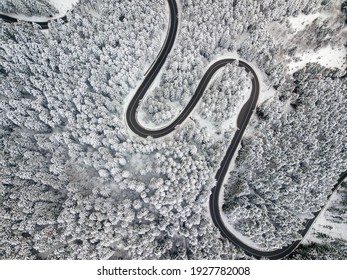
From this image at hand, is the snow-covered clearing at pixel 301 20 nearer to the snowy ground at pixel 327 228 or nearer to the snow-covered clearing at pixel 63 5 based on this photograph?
the snowy ground at pixel 327 228

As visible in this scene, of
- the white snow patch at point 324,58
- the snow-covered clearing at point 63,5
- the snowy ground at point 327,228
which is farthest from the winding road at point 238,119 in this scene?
the white snow patch at point 324,58

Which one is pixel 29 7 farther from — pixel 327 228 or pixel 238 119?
pixel 327 228

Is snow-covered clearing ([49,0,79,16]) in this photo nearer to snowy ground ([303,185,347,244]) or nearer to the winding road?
the winding road

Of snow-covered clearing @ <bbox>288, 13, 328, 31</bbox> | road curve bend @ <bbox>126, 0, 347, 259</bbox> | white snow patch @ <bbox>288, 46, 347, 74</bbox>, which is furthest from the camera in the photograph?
snow-covered clearing @ <bbox>288, 13, 328, 31</bbox>

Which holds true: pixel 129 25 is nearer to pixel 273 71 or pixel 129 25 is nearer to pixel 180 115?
pixel 180 115

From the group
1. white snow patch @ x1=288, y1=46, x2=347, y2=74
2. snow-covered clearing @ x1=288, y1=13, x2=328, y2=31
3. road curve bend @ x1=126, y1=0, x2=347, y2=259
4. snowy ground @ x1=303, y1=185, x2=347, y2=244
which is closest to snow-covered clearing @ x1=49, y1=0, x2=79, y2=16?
road curve bend @ x1=126, y1=0, x2=347, y2=259

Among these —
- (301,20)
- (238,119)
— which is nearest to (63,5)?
(238,119)
